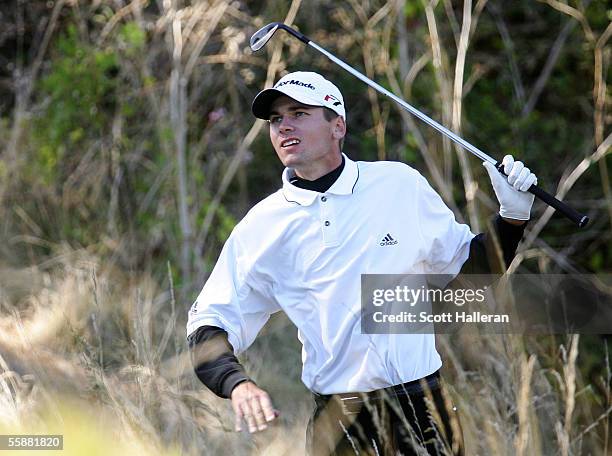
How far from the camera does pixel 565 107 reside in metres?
9.10

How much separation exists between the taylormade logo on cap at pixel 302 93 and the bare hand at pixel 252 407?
37.5 inches

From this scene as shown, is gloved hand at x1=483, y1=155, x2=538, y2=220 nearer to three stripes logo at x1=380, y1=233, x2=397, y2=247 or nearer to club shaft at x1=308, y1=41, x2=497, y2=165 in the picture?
club shaft at x1=308, y1=41, x2=497, y2=165

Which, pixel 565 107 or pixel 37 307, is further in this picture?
pixel 565 107

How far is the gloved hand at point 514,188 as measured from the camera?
9.96 feet

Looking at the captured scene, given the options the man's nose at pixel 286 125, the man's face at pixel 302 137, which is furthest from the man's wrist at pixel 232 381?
the man's nose at pixel 286 125

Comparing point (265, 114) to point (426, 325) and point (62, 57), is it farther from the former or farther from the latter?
point (62, 57)

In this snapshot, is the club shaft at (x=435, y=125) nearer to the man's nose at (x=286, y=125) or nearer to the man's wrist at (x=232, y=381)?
the man's nose at (x=286, y=125)

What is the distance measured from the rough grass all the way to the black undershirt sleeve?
27 centimetres

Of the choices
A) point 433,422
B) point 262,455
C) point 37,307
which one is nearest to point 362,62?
point 37,307

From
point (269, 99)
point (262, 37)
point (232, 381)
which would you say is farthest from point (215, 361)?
point (262, 37)

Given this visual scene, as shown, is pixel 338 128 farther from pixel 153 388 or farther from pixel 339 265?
pixel 153 388

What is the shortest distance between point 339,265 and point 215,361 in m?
0.46

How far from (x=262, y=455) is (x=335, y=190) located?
1300mm

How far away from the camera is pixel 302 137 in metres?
3.15
